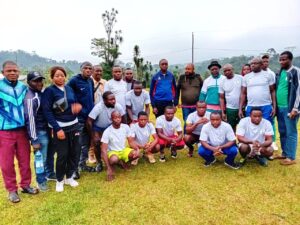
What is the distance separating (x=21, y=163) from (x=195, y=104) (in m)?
4.02

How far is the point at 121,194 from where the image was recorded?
460 cm

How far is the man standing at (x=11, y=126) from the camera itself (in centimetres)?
410

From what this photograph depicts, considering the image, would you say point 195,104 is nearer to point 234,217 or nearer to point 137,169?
point 137,169

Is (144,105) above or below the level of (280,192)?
above

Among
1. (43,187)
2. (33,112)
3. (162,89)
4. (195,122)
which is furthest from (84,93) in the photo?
(195,122)

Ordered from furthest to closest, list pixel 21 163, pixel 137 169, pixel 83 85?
1. pixel 137 169
2. pixel 83 85
3. pixel 21 163

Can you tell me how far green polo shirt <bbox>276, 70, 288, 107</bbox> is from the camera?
18.2ft

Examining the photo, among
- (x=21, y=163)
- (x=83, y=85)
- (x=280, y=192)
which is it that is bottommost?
(x=280, y=192)

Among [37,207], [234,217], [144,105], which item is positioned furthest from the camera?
[144,105]

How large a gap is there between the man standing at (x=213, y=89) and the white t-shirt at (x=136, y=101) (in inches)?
53.1

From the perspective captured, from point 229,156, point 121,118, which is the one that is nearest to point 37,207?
point 121,118

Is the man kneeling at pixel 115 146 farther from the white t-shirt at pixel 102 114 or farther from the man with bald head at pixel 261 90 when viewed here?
the man with bald head at pixel 261 90

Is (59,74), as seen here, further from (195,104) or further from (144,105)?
(195,104)

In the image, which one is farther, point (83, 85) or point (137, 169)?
point (137, 169)
